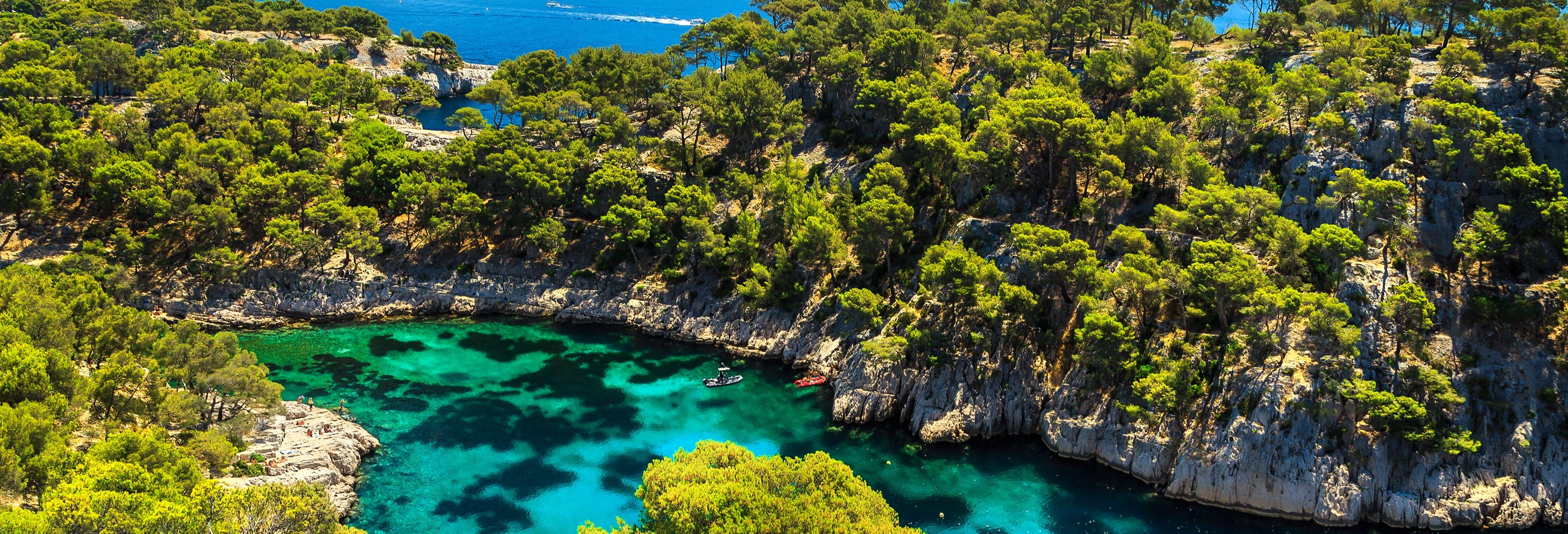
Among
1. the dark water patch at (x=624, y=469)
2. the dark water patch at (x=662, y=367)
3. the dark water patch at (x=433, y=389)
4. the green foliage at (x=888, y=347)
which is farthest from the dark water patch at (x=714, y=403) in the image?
the dark water patch at (x=433, y=389)

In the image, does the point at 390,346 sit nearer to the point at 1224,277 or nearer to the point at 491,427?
the point at 491,427

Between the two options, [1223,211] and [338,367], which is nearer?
[1223,211]

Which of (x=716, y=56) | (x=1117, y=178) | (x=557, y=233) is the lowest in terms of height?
(x=557, y=233)

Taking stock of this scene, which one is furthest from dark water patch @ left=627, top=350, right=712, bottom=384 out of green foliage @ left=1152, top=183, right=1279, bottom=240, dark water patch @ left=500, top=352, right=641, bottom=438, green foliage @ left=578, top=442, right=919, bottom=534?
green foliage @ left=1152, top=183, right=1279, bottom=240

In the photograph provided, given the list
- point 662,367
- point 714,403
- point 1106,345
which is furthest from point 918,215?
point 662,367

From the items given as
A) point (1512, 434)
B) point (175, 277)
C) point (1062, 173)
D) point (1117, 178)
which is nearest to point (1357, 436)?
point (1512, 434)

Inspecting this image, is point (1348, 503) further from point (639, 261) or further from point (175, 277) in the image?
point (175, 277)
